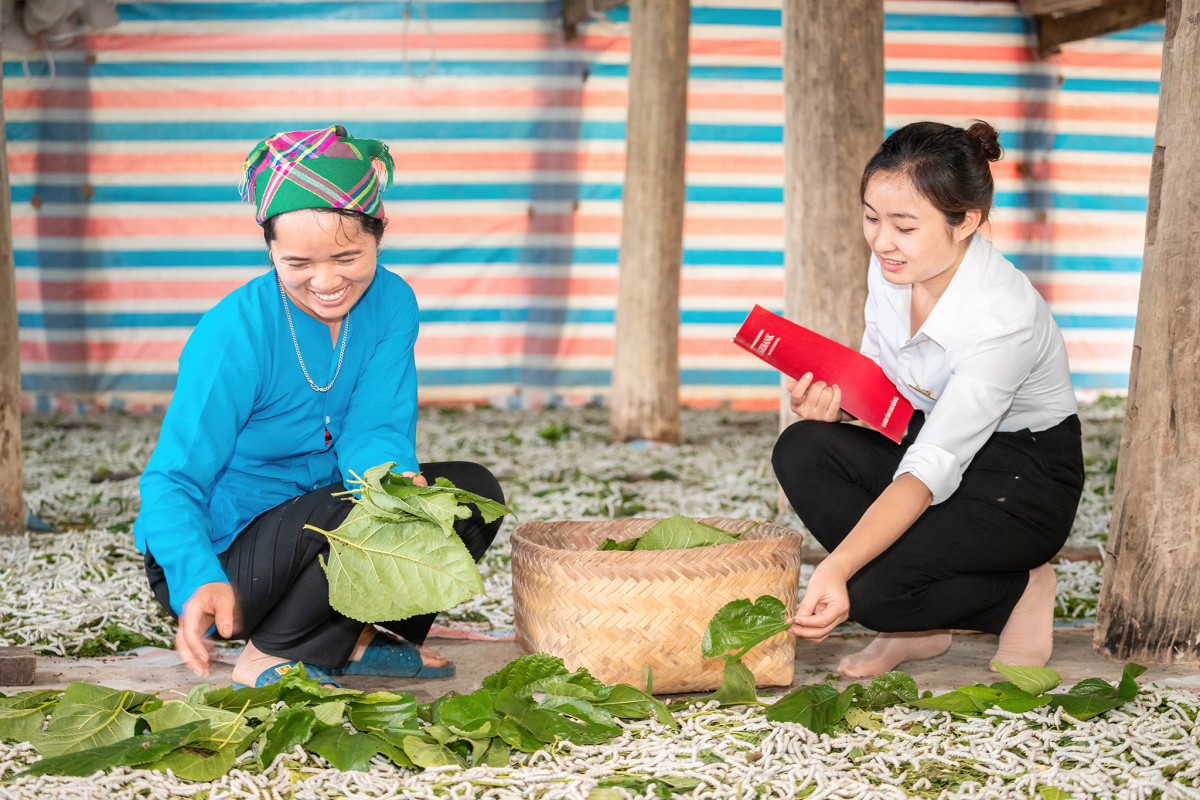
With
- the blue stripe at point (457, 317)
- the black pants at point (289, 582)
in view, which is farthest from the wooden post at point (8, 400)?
the blue stripe at point (457, 317)

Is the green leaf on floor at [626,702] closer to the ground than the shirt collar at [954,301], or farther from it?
closer to the ground

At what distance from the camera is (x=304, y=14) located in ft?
23.5

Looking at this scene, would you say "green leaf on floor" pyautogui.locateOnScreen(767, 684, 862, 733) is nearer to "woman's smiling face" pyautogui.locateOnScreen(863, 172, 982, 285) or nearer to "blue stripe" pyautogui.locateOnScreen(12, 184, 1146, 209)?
"woman's smiling face" pyautogui.locateOnScreen(863, 172, 982, 285)

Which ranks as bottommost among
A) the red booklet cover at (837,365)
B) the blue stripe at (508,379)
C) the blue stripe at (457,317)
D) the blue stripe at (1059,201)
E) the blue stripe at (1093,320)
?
the blue stripe at (508,379)

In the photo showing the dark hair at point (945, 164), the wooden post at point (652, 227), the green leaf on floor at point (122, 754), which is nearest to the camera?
the green leaf on floor at point (122, 754)

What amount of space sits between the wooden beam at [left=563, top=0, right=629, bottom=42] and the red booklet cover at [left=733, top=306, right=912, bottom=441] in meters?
5.04

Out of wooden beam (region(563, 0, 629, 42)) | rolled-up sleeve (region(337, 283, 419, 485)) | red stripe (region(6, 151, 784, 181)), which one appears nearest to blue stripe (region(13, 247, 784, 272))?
red stripe (region(6, 151, 784, 181))

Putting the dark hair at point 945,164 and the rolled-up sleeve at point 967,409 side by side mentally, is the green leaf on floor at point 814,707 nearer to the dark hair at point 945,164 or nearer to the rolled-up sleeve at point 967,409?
the rolled-up sleeve at point 967,409

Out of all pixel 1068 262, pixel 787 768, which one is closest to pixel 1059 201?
pixel 1068 262

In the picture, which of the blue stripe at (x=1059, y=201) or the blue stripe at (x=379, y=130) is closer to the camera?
the blue stripe at (x=379, y=130)

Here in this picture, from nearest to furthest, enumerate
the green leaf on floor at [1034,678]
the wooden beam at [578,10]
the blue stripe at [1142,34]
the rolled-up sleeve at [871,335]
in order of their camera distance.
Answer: the green leaf on floor at [1034,678], the rolled-up sleeve at [871,335], the wooden beam at [578,10], the blue stripe at [1142,34]

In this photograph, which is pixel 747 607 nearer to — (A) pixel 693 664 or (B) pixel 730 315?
(A) pixel 693 664

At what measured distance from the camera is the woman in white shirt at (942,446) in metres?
1.98

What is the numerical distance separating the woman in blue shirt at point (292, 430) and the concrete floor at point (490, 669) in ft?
0.28
